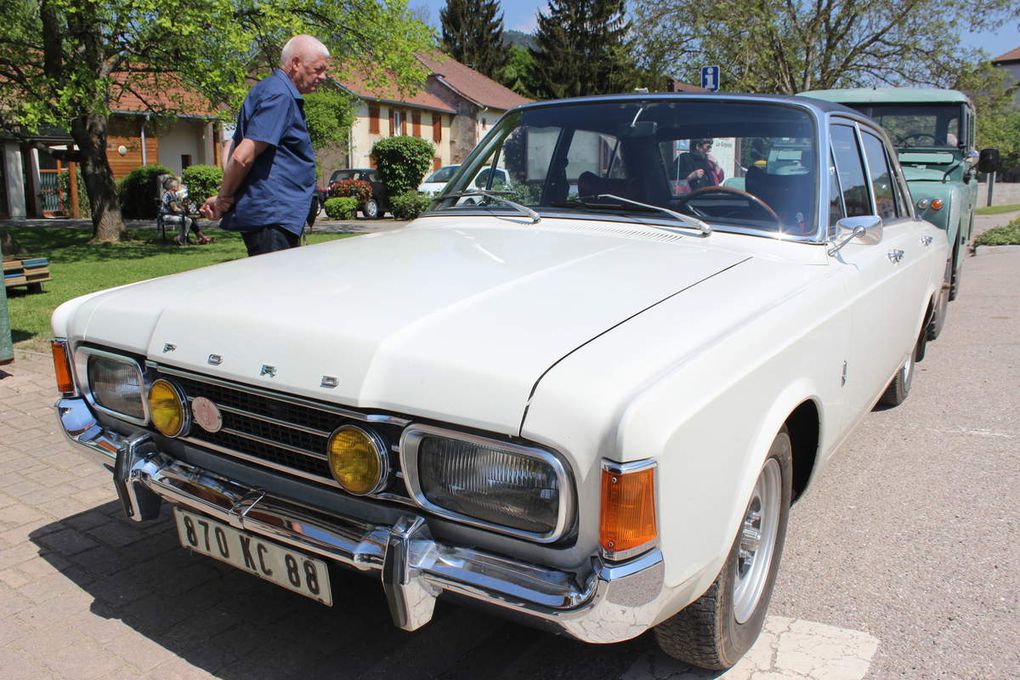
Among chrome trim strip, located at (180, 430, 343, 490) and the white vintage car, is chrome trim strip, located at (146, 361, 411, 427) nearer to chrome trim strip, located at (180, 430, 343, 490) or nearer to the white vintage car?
the white vintage car

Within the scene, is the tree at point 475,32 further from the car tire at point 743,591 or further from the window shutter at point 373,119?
the car tire at point 743,591

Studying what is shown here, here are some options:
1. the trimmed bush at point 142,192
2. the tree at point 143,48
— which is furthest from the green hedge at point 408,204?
the tree at point 143,48

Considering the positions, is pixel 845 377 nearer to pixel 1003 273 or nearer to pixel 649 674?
pixel 649 674

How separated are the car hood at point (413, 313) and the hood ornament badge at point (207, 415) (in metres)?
0.13

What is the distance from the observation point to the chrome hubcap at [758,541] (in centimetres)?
257

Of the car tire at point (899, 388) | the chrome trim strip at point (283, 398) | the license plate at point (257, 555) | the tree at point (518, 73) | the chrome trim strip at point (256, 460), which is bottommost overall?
the car tire at point (899, 388)

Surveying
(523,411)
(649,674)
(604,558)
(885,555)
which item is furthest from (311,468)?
(885,555)

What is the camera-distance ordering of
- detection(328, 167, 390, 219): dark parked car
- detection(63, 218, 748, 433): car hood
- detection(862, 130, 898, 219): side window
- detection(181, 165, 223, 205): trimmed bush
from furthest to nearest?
detection(328, 167, 390, 219): dark parked car → detection(181, 165, 223, 205): trimmed bush → detection(862, 130, 898, 219): side window → detection(63, 218, 748, 433): car hood

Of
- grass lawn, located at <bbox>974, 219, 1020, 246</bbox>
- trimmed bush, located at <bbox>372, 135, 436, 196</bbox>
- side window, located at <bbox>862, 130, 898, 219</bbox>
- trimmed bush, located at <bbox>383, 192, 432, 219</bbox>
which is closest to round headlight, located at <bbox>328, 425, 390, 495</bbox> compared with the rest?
side window, located at <bbox>862, 130, 898, 219</bbox>

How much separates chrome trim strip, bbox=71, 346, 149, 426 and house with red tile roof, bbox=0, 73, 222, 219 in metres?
21.6

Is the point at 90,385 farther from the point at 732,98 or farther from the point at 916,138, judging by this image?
the point at 916,138

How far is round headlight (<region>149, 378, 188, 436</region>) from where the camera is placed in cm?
250

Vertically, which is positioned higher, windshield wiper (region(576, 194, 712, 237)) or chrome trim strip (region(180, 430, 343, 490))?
windshield wiper (region(576, 194, 712, 237))

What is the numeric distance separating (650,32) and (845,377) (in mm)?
23163
